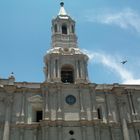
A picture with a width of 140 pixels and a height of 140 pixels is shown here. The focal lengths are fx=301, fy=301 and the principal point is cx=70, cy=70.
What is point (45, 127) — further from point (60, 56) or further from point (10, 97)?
point (60, 56)

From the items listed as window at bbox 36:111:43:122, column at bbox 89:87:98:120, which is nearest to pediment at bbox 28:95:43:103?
window at bbox 36:111:43:122

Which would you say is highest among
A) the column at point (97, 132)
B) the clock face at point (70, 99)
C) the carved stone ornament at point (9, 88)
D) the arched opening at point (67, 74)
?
the arched opening at point (67, 74)

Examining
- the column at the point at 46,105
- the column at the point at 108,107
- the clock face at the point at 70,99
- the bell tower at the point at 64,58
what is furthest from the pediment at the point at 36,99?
the column at the point at 108,107

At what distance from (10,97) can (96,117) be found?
10.7m

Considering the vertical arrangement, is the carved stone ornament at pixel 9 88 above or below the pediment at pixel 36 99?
above

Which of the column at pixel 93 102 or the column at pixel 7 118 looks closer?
the column at pixel 7 118

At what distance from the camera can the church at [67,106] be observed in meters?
35.0

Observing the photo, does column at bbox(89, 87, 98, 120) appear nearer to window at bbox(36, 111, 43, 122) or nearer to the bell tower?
the bell tower

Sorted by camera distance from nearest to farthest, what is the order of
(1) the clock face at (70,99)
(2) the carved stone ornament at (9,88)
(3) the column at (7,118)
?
1. (3) the column at (7,118)
2. (2) the carved stone ornament at (9,88)
3. (1) the clock face at (70,99)

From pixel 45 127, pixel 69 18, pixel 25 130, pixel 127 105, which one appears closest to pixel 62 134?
pixel 45 127

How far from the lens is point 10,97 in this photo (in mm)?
36875

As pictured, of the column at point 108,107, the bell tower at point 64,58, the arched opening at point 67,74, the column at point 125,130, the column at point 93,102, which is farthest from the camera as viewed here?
the arched opening at point 67,74

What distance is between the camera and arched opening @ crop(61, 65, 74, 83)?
41.4 m

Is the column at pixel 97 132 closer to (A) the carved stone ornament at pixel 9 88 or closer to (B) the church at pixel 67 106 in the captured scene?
(B) the church at pixel 67 106
